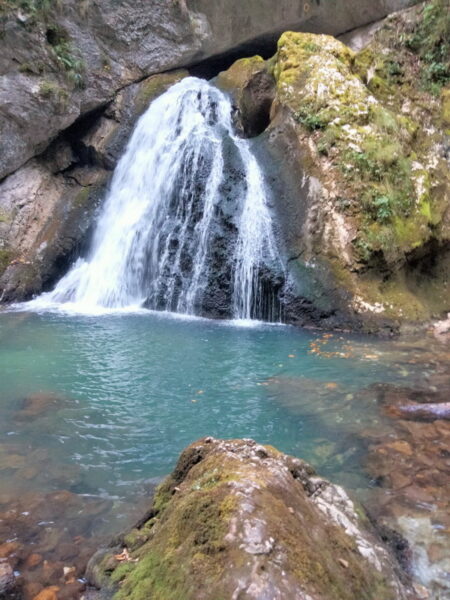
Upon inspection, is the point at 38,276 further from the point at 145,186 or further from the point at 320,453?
the point at 320,453

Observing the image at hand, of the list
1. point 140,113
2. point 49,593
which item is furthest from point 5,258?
point 49,593

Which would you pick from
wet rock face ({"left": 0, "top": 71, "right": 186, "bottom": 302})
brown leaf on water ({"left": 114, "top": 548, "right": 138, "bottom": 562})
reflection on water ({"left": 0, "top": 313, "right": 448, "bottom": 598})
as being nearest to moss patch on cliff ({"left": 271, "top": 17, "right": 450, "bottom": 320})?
reflection on water ({"left": 0, "top": 313, "right": 448, "bottom": 598})

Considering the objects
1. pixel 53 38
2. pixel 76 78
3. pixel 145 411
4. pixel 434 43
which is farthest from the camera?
pixel 76 78

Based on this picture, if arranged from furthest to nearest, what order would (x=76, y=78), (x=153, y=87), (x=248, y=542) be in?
(x=153, y=87) → (x=76, y=78) → (x=248, y=542)

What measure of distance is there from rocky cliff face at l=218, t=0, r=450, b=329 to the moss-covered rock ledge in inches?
236

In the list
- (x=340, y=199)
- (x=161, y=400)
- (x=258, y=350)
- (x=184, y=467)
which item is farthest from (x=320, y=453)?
(x=340, y=199)

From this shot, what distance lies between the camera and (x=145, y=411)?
507cm

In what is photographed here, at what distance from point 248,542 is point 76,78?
43.5ft

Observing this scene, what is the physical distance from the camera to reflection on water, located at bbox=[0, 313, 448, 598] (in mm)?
3283

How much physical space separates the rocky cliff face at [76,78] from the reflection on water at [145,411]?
4672mm

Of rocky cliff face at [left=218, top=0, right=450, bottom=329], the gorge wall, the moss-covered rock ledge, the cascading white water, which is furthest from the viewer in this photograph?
the cascading white water

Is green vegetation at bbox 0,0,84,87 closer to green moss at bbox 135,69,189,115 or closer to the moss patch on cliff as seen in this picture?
green moss at bbox 135,69,189,115

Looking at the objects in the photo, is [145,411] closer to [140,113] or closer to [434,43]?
[434,43]

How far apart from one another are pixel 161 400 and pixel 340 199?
553cm
